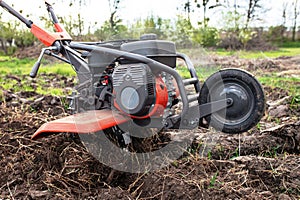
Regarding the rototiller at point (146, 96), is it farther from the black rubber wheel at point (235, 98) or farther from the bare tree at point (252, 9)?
the bare tree at point (252, 9)

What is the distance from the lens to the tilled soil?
109 inches

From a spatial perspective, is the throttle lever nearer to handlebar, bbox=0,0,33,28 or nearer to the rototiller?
the rototiller

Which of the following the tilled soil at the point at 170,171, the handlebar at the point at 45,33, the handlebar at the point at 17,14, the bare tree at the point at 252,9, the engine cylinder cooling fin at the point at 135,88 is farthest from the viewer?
the bare tree at the point at 252,9

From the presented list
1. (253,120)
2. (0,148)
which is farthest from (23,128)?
(253,120)

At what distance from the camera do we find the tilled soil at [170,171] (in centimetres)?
276

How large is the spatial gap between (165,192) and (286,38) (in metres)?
25.0

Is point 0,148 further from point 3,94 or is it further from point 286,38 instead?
point 286,38

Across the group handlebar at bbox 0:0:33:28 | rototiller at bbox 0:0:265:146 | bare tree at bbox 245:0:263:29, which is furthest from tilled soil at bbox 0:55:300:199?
bare tree at bbox 245:0:263:29

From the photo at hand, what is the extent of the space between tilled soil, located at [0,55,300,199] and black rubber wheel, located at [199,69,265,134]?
34 cm

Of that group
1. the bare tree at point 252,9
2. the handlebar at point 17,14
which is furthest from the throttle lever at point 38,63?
the bare tree at point 252,9

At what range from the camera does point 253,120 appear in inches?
117

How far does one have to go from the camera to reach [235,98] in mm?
3037

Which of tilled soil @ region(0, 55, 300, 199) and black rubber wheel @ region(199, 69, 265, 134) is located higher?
black rubber wheel @ region(199, 69, 265, 134)

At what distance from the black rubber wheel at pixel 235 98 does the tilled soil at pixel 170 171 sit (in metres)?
0.34
